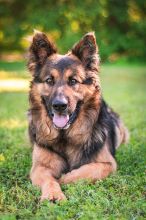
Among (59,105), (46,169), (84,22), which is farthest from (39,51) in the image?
(84,22)

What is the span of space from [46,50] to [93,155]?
1.66 meters

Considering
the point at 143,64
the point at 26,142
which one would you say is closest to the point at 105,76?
the point at 143,64

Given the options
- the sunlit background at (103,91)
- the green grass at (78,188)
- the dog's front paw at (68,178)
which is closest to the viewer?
the green grass at (78,188)

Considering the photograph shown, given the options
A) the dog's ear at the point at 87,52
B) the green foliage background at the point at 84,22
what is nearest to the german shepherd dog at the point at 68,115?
the dog's ear at the point at 87,52

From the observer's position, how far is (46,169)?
21.1ft

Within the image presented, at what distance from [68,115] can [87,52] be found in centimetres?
102

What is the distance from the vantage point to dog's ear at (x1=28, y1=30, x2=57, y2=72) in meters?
6.64

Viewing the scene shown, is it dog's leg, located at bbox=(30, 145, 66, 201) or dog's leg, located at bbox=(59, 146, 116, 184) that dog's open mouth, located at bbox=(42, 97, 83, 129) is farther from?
dog's leg, located at bbox=(59, 146, 116, 184)

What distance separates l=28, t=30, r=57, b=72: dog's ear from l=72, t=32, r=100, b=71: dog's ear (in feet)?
1.16

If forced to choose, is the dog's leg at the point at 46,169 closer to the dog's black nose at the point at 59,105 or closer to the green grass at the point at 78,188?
the green grass at the point at 78,188

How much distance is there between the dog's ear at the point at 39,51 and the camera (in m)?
6.64

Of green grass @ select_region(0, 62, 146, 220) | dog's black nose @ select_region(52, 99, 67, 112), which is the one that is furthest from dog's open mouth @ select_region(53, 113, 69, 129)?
green grass @ select_region(0, 62, 146, 220)

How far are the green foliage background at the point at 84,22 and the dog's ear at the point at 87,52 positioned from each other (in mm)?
25197

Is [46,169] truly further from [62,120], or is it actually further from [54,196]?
[54,196]
